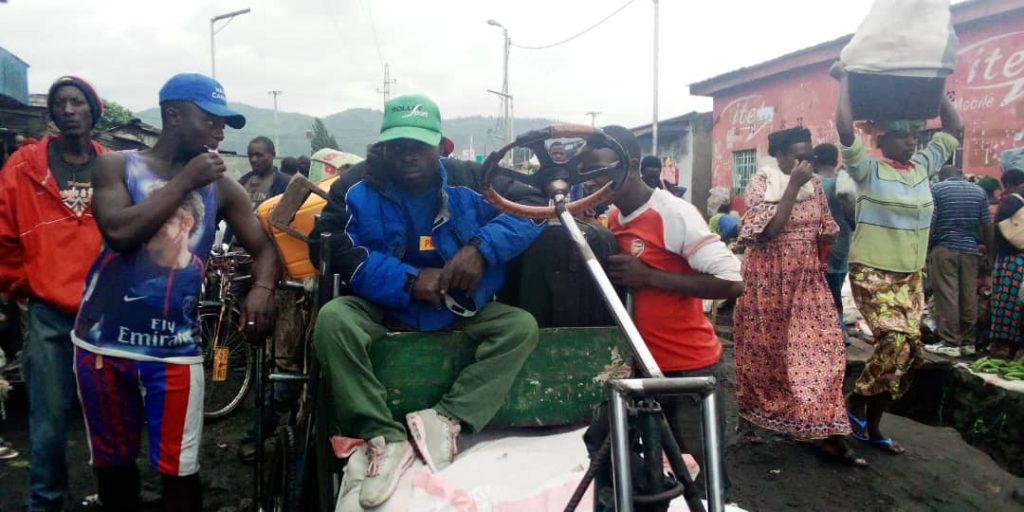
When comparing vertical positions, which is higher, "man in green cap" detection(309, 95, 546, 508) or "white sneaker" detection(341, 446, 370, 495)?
"man in green cap" detection(309, 95, 546, 508)

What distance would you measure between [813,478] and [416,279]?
306cm

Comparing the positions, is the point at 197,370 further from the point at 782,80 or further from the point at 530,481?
the point at 782,80

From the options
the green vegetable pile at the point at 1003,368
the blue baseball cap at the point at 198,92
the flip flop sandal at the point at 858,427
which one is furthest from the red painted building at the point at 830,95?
the blue baseball cap at the point at 198,92

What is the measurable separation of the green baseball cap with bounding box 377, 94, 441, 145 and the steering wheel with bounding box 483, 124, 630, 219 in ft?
2.44

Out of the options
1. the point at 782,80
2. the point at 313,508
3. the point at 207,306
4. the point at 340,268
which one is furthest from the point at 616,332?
the point at 782,80

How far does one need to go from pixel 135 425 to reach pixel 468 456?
4.36 feet

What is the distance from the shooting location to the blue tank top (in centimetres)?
253

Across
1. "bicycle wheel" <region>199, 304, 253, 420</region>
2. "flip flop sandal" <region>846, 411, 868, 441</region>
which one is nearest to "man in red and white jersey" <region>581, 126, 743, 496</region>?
"flip flop sandal" <region>846, 411, 868, 441</region>

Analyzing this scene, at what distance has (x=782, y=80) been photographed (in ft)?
53.1

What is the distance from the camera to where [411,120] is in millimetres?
2898

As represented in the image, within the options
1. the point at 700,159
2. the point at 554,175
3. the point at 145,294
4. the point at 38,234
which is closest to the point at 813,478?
the point at 554,175

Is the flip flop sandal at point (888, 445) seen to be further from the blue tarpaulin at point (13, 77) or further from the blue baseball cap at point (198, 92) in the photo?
the blue tarpaulin at point (13, 77)

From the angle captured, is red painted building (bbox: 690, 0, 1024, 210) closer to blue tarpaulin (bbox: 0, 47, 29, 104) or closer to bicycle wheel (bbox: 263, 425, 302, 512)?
bicycle wheel (bbox: 263, 425, 302, 512)

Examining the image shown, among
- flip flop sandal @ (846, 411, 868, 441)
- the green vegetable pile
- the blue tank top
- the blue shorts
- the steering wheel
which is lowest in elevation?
flip flop sandal @ (846, 411, 868, 441)
